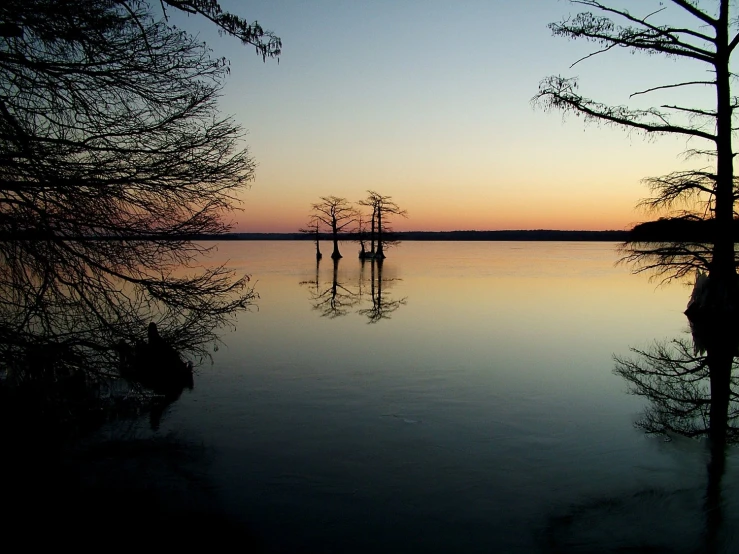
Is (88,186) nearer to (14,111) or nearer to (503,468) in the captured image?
(14,111)

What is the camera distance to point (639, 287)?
36.8m

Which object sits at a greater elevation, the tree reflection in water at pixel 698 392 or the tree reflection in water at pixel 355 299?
the tree reflection in water at pixel 698 392

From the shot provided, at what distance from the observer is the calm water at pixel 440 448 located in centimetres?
533

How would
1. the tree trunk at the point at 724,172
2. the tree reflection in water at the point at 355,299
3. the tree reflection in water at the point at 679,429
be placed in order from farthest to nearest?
the tree reflection in water at the point at 355,299, the tree trunk at the point at 724,172, the tree reflection in water at the point at 679,429

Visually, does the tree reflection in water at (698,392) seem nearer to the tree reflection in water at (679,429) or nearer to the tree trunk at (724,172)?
the tree reflection in water at (679,429)

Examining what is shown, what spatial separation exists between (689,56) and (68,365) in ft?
58.2

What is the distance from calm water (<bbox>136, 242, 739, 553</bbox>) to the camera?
533 centimetres

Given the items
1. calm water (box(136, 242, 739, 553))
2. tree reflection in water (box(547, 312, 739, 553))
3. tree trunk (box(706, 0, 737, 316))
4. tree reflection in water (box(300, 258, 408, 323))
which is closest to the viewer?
tree reflection in water (box(547, 312, 739, 553))

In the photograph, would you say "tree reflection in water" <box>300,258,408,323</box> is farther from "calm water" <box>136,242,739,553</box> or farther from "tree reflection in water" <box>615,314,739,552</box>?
"tree reflection in water" <box>615,314,739,552</box>

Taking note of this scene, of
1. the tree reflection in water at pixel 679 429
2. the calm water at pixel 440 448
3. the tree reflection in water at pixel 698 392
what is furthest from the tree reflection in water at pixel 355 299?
the tree reflection in water at pixel 679 429

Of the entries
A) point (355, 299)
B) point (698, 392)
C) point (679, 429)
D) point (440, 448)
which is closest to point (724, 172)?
point (698, 392)

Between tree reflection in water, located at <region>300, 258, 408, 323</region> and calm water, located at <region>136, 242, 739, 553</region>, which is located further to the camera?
tree reflection in water, located at <region>300, 258, 408, 323</region>

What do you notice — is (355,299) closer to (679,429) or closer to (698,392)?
(698,392)

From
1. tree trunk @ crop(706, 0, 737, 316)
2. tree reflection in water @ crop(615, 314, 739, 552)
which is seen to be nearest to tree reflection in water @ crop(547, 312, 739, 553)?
tree reflection in water @ crop(615, 314, 739, 552)
